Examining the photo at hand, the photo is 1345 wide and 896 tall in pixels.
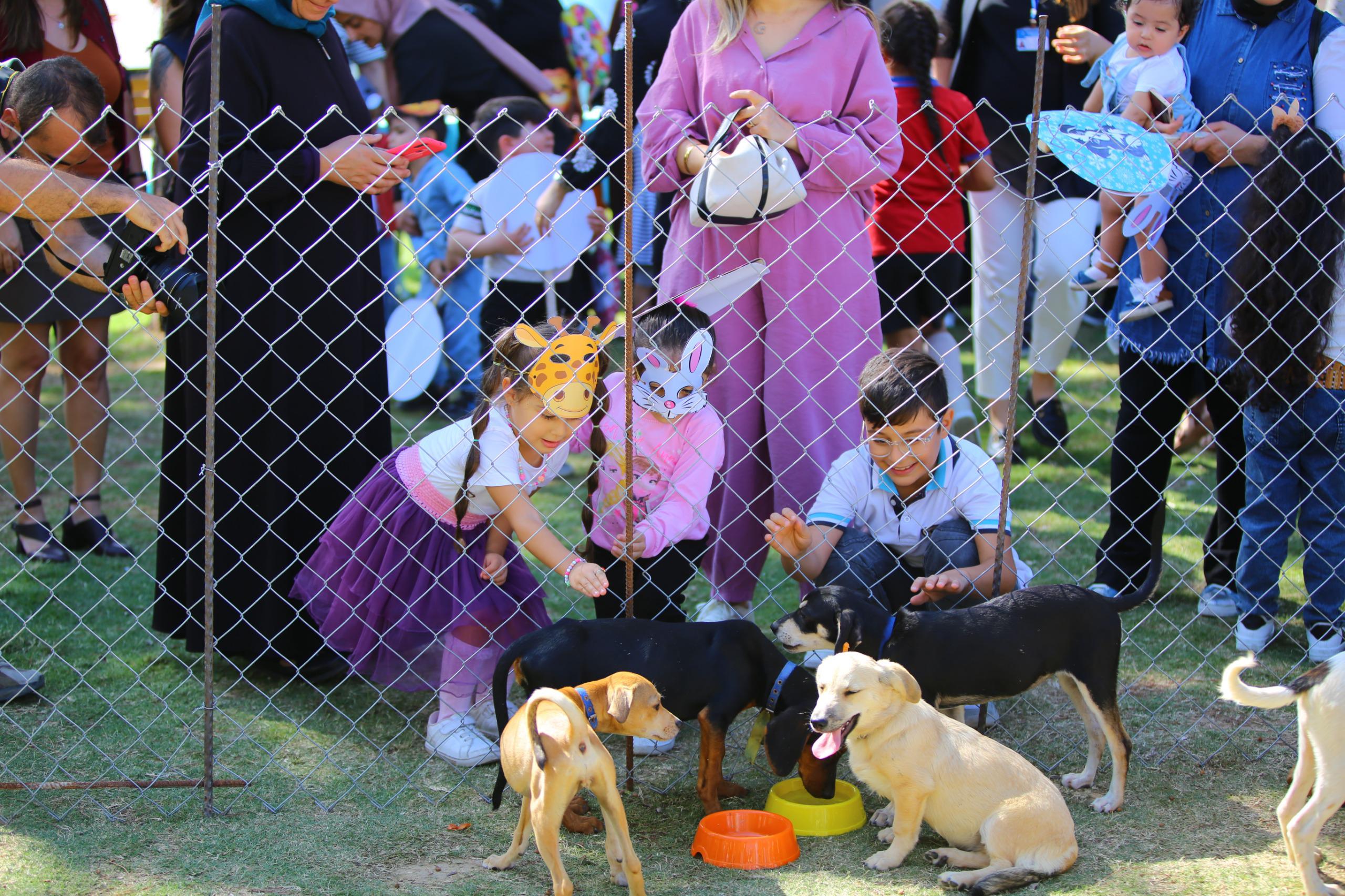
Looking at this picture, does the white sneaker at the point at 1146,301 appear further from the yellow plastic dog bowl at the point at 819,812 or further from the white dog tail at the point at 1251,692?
the yellow plastic dog bowl at the point at 819,812

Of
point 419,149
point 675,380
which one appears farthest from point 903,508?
point 419,149

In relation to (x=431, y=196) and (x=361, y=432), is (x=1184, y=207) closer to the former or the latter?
(x=361, y=432)

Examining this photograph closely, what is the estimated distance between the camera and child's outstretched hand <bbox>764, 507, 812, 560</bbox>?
2842 millimetres

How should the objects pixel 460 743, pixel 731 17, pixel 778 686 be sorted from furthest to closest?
1. pixel 731 17
2. pixel 460 743
3. pixel 778 686

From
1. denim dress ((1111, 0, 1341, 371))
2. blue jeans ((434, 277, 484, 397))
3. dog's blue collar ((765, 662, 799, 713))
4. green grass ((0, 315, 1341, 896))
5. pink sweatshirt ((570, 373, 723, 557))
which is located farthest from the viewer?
blue jeans ((434, 277, 484, 397))

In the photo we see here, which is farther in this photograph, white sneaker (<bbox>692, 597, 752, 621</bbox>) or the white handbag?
white sneaker (<bbox>692, 597, 752, 621</bbox>)

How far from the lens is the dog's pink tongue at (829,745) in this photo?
229 centimetres

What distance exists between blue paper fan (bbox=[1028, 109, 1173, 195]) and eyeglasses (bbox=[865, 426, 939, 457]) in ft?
2.35

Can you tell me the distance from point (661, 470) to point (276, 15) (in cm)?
152

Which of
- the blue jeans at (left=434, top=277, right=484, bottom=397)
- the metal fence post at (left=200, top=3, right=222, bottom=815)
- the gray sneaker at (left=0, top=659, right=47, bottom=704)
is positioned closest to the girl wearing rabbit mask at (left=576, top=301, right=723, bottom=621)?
the metal fence post at (left=200, top=3, right=222, bottom=815)

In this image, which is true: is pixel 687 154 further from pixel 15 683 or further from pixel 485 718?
pixel 15 683

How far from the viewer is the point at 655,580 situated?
313cm

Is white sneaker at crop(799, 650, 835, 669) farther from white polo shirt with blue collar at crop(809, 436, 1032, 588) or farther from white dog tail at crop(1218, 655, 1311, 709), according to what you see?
white dog tail at crop(1218, 655, 1311, 709)

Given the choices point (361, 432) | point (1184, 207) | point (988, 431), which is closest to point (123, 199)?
point (361, 432)
